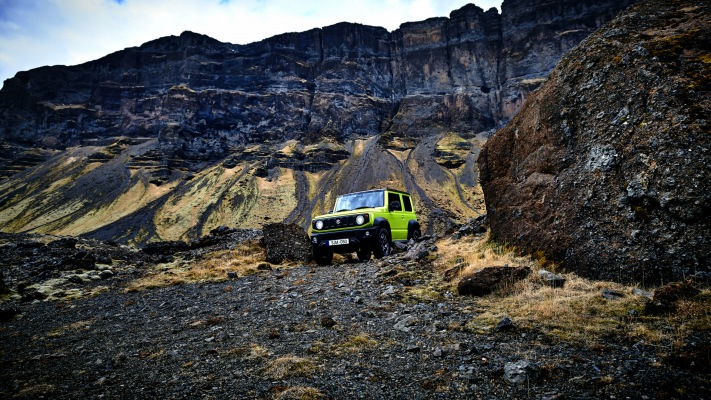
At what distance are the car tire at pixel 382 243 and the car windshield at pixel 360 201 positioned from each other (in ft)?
4.12

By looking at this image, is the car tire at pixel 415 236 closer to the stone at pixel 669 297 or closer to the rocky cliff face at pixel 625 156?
the rocky cliff face at pixel 625 156

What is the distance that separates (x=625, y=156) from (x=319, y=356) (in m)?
6.76

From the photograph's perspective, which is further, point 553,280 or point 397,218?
point 397,218

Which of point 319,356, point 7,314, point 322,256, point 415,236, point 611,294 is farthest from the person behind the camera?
point 415,236

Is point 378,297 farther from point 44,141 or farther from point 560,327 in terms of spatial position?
point 44,141

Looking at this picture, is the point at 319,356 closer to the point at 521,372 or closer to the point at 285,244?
the point at 521,372

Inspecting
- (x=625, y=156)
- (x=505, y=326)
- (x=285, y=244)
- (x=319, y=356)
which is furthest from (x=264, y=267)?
(x=625, y=156)

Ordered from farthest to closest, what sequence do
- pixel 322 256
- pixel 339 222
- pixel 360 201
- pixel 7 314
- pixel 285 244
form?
pixel 285 244, pixel 360 201, pixel 322 256, pixel 339 222, pixel 7 314

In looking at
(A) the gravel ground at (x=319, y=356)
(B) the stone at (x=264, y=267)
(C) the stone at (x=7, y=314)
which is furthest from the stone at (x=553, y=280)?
(C) the stone at (x=7, y=314)

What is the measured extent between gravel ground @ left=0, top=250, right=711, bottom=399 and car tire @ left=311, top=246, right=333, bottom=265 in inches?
187

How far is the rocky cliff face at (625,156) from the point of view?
5637 millimetres

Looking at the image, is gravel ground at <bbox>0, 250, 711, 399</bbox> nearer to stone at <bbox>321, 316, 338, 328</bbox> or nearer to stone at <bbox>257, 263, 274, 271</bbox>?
stone at <bbox>321, 316, 338, 328</bbox>

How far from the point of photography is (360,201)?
1394cm

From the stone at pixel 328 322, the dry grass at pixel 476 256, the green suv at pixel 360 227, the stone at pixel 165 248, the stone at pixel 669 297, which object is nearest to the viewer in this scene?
the stone at pixel 669 297
